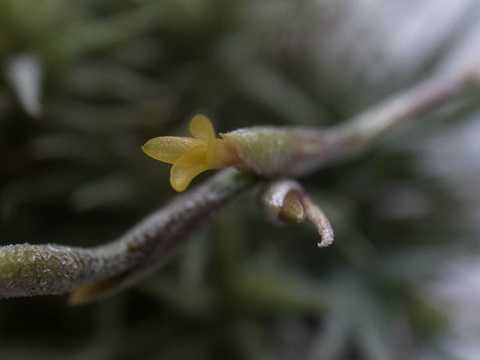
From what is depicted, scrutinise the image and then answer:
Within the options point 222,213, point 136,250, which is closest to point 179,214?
point 136,250

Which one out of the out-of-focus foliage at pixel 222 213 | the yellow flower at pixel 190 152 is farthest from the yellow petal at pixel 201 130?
the out-of-focus foliage at pixel 222 213

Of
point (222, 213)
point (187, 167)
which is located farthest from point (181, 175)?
point (222, 213)

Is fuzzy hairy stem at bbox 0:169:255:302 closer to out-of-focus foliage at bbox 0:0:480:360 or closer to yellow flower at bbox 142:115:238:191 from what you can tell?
yellow flower at bbox 142:115:238:191

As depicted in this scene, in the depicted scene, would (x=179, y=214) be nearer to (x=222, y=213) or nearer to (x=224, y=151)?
(x=224, y=151)

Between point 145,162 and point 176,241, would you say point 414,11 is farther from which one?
point 176,241

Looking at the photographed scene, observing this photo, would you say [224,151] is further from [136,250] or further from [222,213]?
[222,213]

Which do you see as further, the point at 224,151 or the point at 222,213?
the point at 222,213
